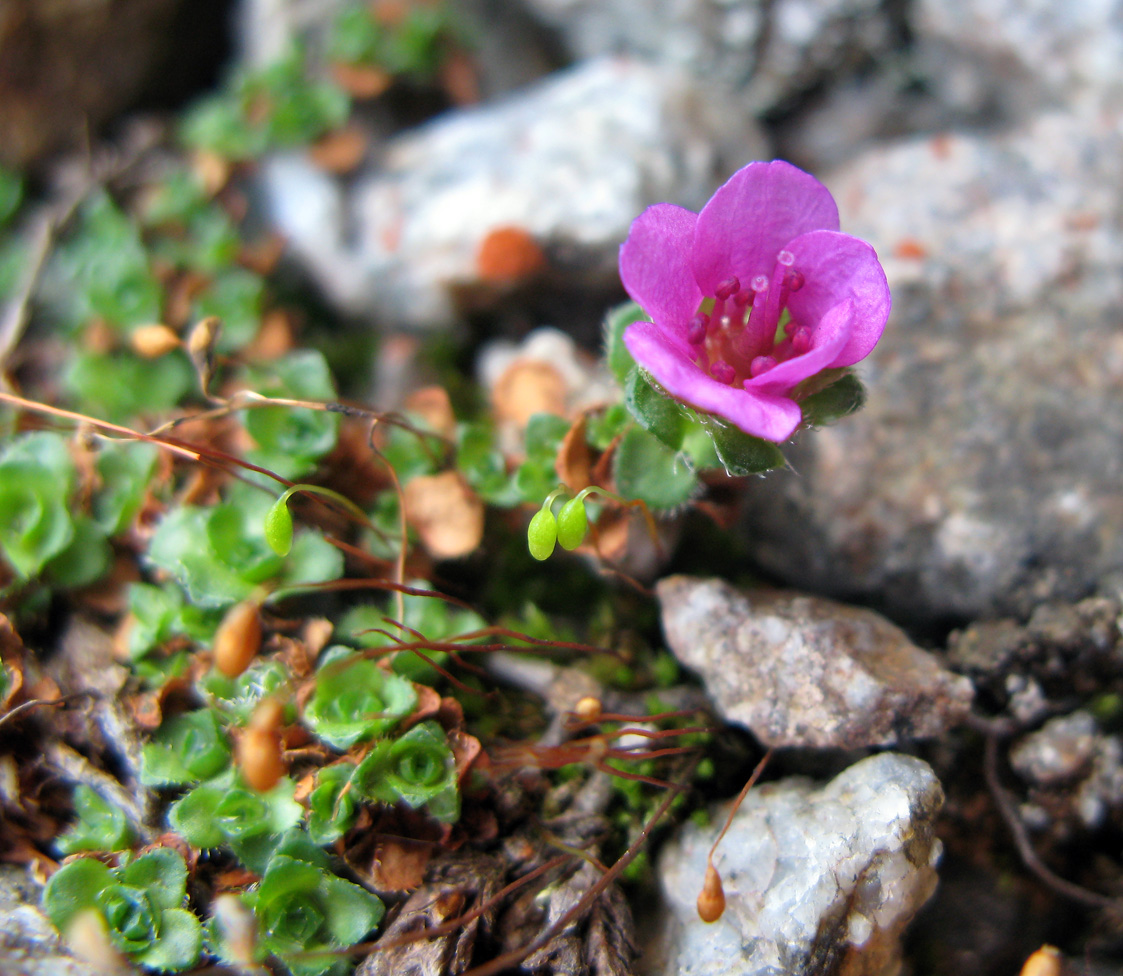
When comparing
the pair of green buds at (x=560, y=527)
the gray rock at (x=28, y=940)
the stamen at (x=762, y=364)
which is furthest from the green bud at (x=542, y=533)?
the gray rock at (x=28, y=940)

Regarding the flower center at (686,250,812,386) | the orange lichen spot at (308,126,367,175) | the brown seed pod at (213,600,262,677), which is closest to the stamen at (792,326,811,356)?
the flower center at (686,250,812,386)

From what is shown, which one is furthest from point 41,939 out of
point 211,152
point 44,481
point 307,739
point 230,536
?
point 211,152

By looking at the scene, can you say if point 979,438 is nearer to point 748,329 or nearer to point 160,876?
point 748,329

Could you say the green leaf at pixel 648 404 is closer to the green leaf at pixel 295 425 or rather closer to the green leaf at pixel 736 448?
the green leaf at pixel 736 448

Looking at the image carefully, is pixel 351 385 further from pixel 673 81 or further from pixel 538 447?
pixel 673 81

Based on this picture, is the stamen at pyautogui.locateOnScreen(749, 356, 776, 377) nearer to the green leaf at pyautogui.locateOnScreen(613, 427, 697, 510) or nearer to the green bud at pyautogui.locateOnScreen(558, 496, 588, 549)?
the green leaf at pyautogui.locateOnScreen(613, 427, 697, 510)

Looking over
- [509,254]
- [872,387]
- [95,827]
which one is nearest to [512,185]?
[509,254]

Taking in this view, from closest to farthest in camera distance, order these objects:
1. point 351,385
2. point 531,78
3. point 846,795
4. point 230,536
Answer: point 846,795, point 230,536, point 351,385, point 531,78
